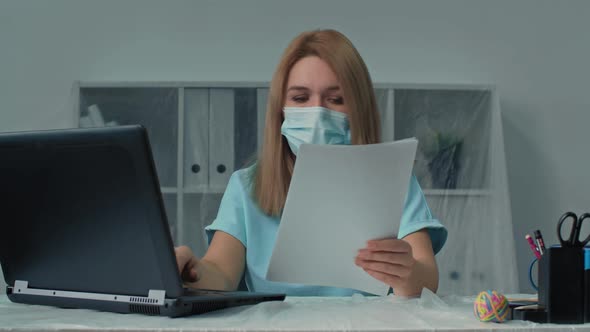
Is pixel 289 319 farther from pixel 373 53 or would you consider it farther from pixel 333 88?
pixel 373 53

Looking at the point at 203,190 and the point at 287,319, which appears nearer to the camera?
the point at 287,319

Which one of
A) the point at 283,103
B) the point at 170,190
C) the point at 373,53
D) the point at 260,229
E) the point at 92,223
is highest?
the point at 373,53

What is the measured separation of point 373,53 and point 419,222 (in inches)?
69.2

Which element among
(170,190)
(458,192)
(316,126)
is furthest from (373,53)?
(316,126)

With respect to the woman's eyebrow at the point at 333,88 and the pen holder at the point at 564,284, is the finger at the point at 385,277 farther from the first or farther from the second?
the woman's eyebrow at the point at 333,88

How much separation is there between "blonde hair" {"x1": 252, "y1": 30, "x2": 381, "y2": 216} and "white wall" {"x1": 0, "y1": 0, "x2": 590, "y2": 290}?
1474mm

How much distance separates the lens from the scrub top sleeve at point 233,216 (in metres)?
1.41

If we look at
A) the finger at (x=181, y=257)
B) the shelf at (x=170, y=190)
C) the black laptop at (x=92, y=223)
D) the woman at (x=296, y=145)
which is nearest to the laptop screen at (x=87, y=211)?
the black laptop at (x=92, y=223)

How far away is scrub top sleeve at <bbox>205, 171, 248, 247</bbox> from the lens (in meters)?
1.41

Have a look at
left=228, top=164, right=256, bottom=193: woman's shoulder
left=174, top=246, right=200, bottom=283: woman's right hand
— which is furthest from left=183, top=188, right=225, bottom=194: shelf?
left=174, top=246, right=200, bottom=283: woman's right hand

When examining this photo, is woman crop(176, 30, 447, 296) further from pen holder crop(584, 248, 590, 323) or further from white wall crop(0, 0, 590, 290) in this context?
white wall crop(0, 0, 590, 290)

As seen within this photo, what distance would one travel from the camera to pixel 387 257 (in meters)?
0.98

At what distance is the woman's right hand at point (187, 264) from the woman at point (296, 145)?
164 millimetres

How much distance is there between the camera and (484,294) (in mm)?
801
